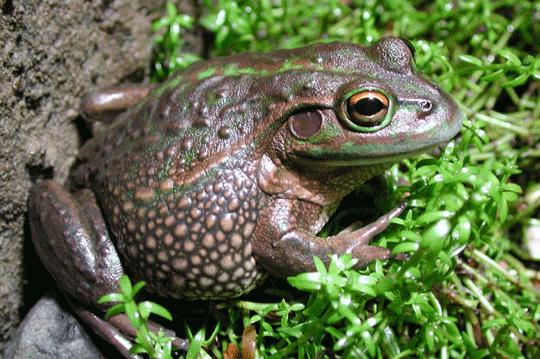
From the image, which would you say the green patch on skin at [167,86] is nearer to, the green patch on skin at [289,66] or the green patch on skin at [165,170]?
the green patch on skin at [165,170]

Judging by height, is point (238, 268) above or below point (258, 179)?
below

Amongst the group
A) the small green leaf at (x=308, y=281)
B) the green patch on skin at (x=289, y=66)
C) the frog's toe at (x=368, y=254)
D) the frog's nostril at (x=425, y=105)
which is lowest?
the frog's toe at (x=368, y=254)

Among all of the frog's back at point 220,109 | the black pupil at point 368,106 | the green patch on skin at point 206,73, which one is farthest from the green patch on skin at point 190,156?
the black pupil at point 368,106

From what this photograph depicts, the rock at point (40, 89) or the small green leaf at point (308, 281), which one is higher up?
the rock at point (40, 89)

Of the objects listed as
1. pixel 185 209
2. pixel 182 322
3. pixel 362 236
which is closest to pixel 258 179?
pixel 185 209

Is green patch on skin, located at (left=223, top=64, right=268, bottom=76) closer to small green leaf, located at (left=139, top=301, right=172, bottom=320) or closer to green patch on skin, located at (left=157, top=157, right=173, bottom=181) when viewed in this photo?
green patch on skin, located at (left=157, top=157, right=173, bottom=181)

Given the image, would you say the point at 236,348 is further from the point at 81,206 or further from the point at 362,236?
the point at 81,206

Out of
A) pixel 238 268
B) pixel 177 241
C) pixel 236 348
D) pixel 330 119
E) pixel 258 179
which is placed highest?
pixel 330 119
